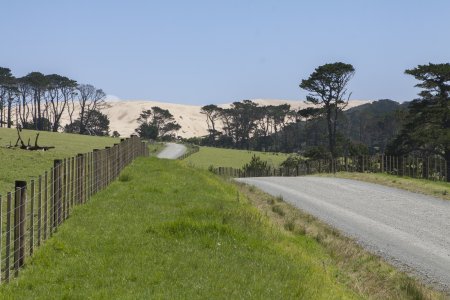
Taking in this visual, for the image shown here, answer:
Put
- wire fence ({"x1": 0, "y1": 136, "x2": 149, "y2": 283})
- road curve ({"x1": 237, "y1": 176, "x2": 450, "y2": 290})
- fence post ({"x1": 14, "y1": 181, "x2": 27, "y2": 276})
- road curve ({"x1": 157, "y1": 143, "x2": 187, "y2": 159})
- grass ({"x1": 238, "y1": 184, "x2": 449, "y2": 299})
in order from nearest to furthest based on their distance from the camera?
1. wire fence ({"x1": 0, "y1": 136, "x2": 149, "y2": 283})
2. fence post ({"x1": 14, "y1": 181, "x2": 27, "y2": 276})
3. grass ({"x1": 238, "y1": 184, "x2": 449, "y2": 299})
4. road curve ({"x1": 237, "y1": 176, "x2": 450, "y2": 290})
5. road curve ({"x1": 157, "y1": 143, "x2": 187, "y2": 159})

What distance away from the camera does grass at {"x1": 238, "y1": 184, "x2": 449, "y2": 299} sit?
10.8 metres

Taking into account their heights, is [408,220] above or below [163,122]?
below

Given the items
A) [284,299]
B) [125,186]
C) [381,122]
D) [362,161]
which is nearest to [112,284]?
[284,299]

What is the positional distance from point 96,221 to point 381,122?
14677cm

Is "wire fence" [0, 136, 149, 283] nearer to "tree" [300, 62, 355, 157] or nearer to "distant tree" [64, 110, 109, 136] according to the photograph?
"tree" [300, 62, 355, 157]

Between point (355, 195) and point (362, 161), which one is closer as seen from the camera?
point (355, 195)

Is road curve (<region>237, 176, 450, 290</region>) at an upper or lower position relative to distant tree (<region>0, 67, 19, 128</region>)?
lower

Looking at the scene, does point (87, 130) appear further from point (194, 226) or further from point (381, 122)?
point (194, 226)

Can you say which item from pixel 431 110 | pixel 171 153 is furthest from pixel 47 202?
pixel 171 153

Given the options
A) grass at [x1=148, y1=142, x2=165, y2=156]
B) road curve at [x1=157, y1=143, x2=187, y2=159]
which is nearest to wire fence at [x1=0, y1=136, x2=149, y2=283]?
road curve at [x1=157, y1=143, x2=187, y2=159]

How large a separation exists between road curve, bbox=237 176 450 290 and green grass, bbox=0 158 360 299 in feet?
7.06

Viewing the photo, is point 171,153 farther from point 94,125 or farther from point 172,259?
point 172,259

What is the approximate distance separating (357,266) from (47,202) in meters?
7.11

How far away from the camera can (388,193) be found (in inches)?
1106
